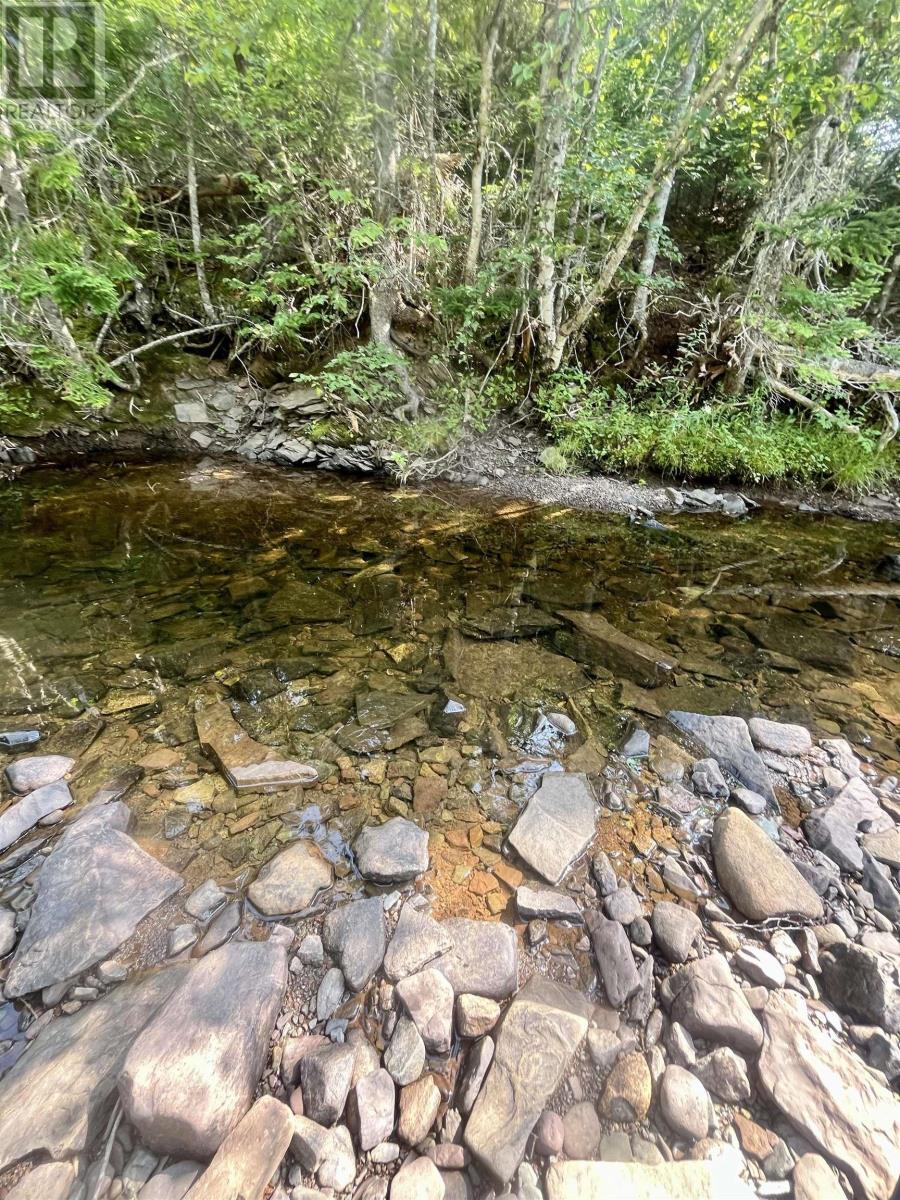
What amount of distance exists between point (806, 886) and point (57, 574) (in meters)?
6.03

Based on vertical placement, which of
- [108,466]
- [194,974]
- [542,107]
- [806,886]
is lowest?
[108,466]

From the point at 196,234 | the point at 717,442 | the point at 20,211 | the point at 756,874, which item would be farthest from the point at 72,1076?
the point at 196,234

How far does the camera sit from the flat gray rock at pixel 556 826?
7.16ft

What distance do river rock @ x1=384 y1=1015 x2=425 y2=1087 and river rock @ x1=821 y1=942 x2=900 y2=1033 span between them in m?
1.43

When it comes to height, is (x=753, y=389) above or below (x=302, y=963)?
above

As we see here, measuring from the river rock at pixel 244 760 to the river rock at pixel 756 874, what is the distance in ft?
6.67

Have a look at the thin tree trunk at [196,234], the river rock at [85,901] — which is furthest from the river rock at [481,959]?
the thin tree trunk at [196,234]

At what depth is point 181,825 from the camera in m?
2.34

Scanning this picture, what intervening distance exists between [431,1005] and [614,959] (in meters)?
0.70

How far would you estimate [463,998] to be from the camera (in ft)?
5.50

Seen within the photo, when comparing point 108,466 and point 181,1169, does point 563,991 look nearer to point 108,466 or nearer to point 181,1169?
point 181,1169

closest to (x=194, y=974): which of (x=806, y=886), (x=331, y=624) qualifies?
(x=806, y=886)

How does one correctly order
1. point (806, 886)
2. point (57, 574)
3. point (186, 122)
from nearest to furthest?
point (806, 886) < point (57, 574) < point (186, 122)

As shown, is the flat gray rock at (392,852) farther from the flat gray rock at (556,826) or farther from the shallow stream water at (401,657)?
the flat gray rock at (556,826)
